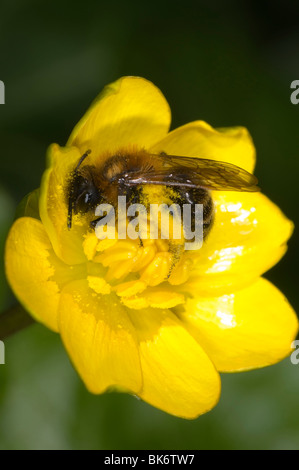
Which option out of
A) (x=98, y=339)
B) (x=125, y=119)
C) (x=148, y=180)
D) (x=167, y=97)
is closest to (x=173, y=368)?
(x=98, y=339)

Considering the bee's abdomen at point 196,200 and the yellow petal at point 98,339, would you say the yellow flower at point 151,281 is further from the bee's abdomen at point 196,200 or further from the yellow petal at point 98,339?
the bee's abdomen at point 196,200

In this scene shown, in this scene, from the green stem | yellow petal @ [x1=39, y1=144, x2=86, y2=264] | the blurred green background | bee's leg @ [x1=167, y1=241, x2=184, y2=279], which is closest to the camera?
yellow petal @ [x1=39, y1=144, x2=86, y2=264]

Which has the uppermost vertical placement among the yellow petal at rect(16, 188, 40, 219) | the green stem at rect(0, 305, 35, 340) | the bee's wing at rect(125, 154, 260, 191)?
the bee's wing at rect(125, 154, 260, 191)

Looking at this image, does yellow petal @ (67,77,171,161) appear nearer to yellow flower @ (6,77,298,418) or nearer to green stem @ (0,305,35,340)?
yellow flower @ (6,77,298,418)

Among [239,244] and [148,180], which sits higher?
[148,180]

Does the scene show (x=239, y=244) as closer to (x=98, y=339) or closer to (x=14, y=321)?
(x=98, y=339)

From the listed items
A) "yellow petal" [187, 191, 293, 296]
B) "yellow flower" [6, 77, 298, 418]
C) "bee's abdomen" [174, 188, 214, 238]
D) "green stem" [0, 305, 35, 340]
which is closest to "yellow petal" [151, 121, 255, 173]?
"yellow flower" [6, 77, 298, 418]
